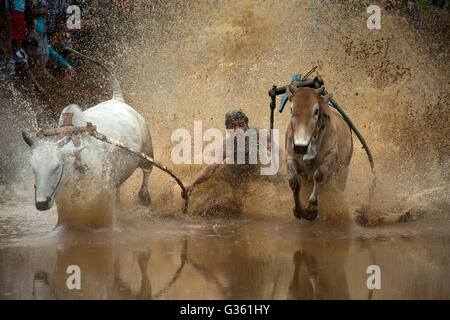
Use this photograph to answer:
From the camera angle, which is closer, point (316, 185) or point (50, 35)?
point (316, 185)

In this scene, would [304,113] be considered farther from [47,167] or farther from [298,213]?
[47,167]

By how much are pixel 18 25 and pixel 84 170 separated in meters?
5.33

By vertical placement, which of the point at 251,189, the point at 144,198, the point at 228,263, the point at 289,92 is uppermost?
the point at 289,92

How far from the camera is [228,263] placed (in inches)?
203

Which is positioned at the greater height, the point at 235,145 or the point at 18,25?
the point at 18,25

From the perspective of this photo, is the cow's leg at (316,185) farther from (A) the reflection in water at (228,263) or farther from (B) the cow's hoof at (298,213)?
(A) the reflection in water at (228,263)

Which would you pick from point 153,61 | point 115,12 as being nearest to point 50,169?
point 153,61

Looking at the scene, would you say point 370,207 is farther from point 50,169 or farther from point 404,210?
point 50,169

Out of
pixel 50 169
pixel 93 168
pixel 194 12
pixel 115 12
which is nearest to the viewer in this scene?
pixel 50 169

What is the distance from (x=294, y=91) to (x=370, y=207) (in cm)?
159

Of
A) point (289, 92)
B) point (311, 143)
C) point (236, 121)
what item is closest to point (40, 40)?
point (236, 121)

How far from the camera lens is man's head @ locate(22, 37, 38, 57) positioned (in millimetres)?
10797

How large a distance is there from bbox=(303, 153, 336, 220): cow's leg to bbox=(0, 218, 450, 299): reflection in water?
0.18m

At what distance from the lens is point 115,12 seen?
12477mm
